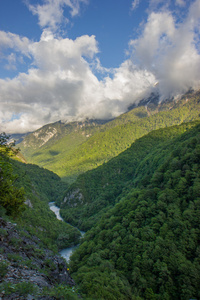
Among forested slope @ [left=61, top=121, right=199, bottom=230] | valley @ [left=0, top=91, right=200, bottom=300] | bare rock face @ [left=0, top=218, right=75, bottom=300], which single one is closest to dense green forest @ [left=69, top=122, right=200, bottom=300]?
valley @ [left=0, top=91, right=200, bottom=300]

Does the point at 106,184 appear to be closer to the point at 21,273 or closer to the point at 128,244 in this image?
the point at 128,244

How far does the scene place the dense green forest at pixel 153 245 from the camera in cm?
Result: 4172

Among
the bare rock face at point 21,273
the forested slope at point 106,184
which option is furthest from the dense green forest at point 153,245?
the forested slope at point 106,184

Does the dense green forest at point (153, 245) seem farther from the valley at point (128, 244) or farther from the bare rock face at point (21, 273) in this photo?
the bare rock face at point (21, 273)

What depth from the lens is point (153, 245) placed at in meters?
54.7

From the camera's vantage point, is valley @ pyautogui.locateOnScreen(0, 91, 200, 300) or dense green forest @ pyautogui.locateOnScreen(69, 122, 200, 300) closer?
valley @ pyautogui.locateOnScreen(0, 91, 200, 300)

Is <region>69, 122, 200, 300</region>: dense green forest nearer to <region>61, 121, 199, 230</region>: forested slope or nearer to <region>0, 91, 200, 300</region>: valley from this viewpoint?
<region>0, 91, 200, 300</region>: valley

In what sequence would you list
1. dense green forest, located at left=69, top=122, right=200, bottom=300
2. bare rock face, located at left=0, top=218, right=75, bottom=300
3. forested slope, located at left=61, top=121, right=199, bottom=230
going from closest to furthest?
bare rock face, located at left=0, top=218, right=75, bottom=300
dense green forest, located at left=69, top=122, right=200, bottom=300
forested slope, located at left=61, top=121, right=199, bottom=230

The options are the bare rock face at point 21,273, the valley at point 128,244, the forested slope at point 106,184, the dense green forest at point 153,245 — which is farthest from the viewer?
the forested slope at point 106,184

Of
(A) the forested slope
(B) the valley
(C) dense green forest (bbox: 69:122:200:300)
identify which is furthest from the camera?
(A) the forested slope

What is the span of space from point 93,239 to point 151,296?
41.1 m

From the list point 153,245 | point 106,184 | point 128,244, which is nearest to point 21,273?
point 153,245

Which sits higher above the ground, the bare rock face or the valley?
the bare rock face

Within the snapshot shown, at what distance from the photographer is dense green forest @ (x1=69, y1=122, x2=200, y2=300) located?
4172 centimetres
